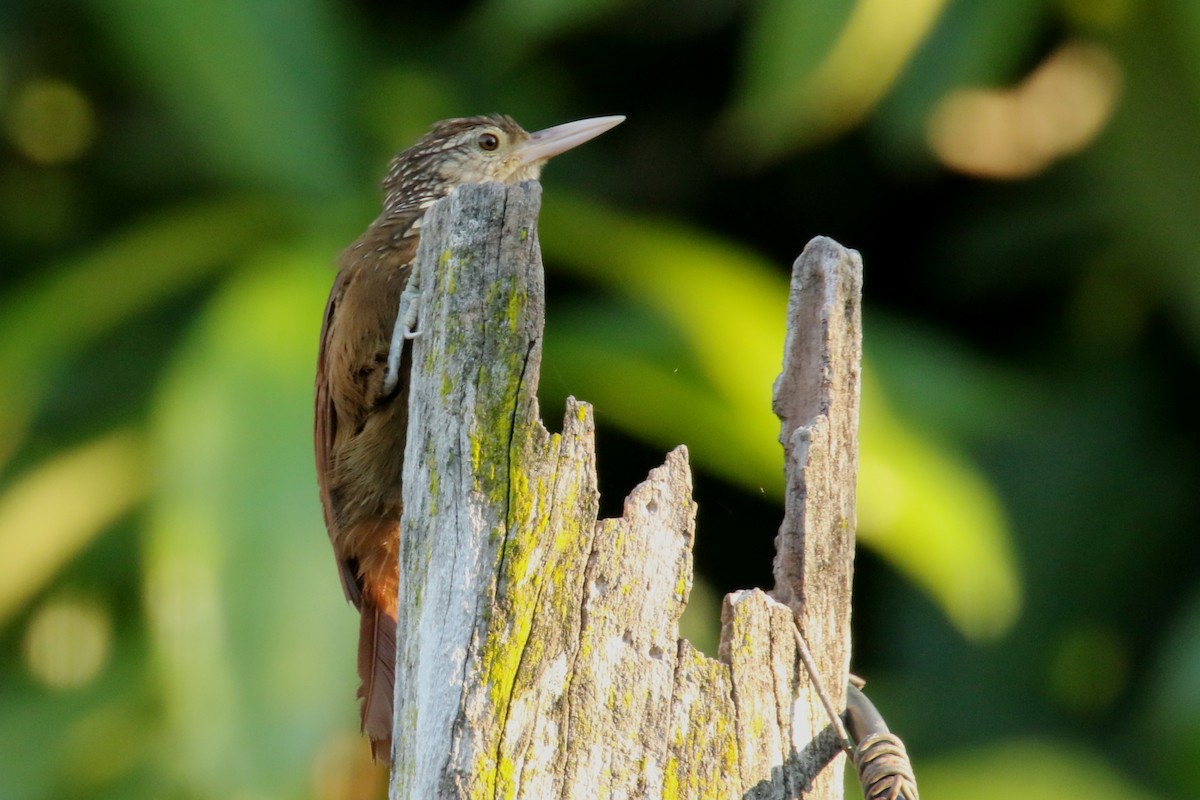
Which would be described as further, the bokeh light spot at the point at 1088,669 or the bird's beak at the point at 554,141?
the bokeh light spot at the point at 1088,669

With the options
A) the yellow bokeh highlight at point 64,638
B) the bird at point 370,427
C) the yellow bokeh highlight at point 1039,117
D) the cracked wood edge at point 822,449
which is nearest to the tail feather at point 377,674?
the bird at point 370,427

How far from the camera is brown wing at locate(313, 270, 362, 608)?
3.48m

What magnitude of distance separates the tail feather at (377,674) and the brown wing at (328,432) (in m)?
0.09

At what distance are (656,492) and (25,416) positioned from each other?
430 centimetres

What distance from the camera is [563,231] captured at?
6.19 metres

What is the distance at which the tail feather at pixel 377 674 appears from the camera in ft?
9.53

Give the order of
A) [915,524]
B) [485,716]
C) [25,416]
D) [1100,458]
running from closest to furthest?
[485,716] → [915,524] → [25,416] → [1100,458]

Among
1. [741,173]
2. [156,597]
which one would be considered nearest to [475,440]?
[156,597]

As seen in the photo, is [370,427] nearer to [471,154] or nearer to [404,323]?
[404,323]

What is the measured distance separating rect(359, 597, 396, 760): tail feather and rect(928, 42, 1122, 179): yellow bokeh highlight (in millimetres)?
3832

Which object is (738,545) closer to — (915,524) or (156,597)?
(915,524)

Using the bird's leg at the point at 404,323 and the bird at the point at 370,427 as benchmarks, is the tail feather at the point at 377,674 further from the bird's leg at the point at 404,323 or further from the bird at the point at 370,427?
the bird's leg at the point at 404,323

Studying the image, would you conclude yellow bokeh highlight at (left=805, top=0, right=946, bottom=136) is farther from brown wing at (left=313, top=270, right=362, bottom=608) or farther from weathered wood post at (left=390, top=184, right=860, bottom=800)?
weathered wood post at (left=390, top=184, right=860, bottom=800)

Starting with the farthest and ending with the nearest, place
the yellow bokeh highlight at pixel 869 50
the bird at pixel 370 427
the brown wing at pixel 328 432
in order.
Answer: the yellow bokeh highlight at pixel 869 50 → the brown wing at pixel 328 432 → the bird at pixel 370 427
